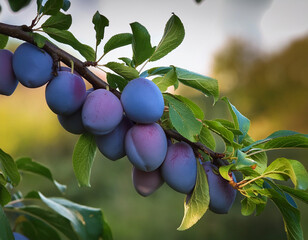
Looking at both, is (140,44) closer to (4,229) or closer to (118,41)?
(118,41)

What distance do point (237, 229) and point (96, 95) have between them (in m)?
2.61

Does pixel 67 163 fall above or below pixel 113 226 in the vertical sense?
above

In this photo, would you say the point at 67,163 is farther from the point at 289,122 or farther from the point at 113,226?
the point at 289,122

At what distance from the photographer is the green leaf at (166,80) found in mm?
371

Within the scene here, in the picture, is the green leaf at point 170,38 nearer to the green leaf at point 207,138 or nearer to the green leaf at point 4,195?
the green leaf at point 207,138

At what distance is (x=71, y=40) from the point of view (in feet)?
1.28

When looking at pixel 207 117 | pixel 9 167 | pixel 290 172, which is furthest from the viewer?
pixel 207 117

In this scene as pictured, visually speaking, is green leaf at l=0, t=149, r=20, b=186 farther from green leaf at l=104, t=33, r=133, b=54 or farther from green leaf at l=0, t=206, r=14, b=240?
green leaf at l=104, t=33, r=133, b=54

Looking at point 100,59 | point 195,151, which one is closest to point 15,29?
point 100,59

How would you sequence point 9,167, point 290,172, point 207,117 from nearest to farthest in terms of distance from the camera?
point 290,172
point 9,167
point 207,117

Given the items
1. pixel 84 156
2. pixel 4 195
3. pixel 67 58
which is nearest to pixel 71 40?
pixel 67 58

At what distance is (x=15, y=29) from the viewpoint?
375mm

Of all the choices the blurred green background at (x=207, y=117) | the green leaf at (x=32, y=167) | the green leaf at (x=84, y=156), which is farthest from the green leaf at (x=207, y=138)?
the blurred green background at (x=207, y=117)

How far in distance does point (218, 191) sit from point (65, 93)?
0.19m
